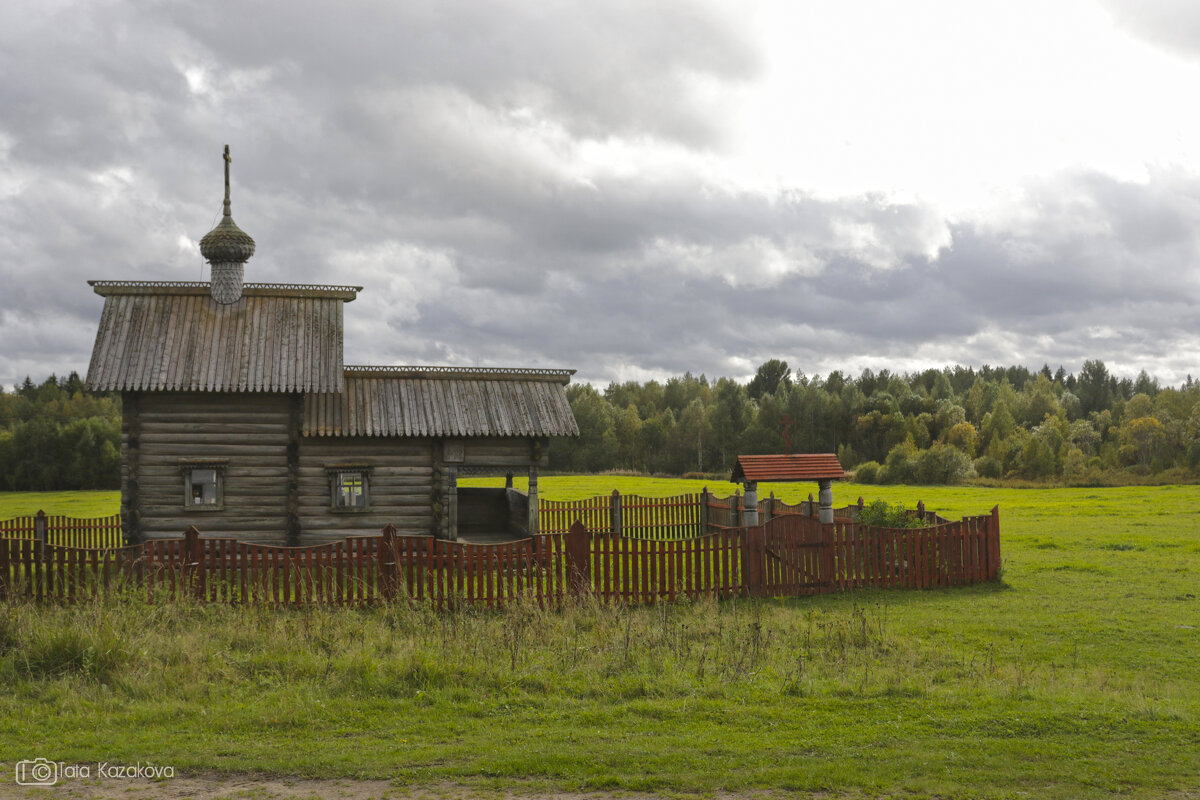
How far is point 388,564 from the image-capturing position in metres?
14.6

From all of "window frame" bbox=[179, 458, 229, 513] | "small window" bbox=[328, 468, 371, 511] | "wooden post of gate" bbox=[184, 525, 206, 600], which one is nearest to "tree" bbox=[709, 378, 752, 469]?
"small window" bbox=[328, 468, 371, 511]

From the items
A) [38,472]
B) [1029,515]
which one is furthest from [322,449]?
[38,472]

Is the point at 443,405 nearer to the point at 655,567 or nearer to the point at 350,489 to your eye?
the point at 350,489

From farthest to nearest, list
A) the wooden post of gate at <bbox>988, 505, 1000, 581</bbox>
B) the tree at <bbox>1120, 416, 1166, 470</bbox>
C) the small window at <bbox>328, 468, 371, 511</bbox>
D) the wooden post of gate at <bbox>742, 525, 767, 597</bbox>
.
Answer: the tree at <bbox>1120, 416, 1166, 470</bbox> < the small window at <bbox>328, 468, 371, 511</bbox> < the wooden post of gate at <bbox>988, 505, 1000, 581</bbox> < the wooden post of gate at <bbox>742, 525, 767, 597</bbox>

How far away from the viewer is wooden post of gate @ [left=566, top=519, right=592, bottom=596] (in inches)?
585

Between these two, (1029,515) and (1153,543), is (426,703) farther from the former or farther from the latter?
(1029,515)

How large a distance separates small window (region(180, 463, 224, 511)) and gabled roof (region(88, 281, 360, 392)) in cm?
217

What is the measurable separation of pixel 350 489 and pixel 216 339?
5.58m

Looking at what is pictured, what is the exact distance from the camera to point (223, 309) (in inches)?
966

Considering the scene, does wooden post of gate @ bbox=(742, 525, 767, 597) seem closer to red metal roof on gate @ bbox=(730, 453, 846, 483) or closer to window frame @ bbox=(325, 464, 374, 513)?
red metal roof on gate @ bbox=(730, 453, 846, 483)

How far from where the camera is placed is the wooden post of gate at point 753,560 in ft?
53.3

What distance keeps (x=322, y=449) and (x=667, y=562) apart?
448 inches

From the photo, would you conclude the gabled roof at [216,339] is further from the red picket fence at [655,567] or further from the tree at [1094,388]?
the tree at [1094,388]

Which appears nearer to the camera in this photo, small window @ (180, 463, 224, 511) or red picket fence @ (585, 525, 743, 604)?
red picket fence @ (585, 525, 743, 604)
